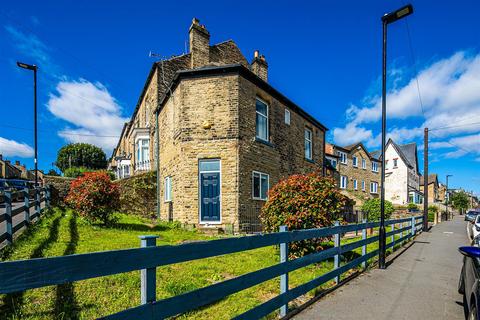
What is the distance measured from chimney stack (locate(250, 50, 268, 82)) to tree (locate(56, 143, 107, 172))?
6209 centimetres

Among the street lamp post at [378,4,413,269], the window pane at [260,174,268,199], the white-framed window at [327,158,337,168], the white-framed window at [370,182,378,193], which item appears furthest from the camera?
the white-framed window at [370,182,378,193]

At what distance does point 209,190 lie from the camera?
14.4m

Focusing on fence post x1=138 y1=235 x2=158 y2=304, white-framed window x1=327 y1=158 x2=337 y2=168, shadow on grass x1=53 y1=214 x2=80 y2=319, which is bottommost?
shadow on grass x1=53 y1=214 x2=80 y2=319

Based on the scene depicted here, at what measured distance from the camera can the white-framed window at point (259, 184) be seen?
15.2m

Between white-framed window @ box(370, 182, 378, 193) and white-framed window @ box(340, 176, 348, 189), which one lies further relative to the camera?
white-framed window @ box(370, 182, 378, 193)

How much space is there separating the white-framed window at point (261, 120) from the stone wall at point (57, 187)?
12.6 metres

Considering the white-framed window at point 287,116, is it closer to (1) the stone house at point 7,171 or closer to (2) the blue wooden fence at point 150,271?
(2) the blue wooden fence at point 150,271

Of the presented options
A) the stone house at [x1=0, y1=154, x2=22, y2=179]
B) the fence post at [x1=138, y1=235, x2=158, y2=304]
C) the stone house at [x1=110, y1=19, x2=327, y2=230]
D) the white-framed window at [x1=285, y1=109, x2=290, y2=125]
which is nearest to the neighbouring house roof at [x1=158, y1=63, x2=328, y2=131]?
the stone house at [x1=110, y1=19, x2=327, y2=230]

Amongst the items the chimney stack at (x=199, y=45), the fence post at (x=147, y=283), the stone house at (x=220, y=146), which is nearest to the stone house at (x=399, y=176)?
the stone house at (x=220, y=146)

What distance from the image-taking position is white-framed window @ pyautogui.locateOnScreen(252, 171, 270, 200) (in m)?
15.2

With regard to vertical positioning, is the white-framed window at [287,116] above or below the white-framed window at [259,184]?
above

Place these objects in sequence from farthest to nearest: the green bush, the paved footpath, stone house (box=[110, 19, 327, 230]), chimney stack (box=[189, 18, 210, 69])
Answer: the green bush < chimney stack (box=[189, 18, 210, 69]) < stone house (box=[110, 19, 327, 230]) < the paved footpath

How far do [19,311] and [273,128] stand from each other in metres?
14.5

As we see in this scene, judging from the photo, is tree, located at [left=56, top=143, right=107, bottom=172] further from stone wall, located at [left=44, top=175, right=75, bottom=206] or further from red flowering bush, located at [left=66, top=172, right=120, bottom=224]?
red flowering bush, located at [left=66, top=172, right=120, bottom=224]
